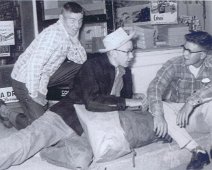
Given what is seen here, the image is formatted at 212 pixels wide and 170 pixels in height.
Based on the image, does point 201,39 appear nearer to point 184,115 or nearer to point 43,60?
point 184,115

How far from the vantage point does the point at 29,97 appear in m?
3.62

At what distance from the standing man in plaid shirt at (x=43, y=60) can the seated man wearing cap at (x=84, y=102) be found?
0.46 metres

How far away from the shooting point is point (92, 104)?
2.98 metres

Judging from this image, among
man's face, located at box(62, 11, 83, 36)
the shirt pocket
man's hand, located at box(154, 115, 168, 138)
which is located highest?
man's face, located at box(62, 11, 83, 36)

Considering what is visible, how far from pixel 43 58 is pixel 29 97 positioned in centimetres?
46

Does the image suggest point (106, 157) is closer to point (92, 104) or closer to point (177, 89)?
point (92, 104)

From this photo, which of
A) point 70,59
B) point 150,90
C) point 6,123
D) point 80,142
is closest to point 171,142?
point 150,90

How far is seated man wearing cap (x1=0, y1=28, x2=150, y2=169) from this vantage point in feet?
9.80

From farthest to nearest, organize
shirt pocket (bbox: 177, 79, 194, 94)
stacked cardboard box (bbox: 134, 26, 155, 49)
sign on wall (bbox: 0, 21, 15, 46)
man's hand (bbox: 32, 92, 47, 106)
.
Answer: stacked cardboard box (bbox: 134, 26, 155, 49) → sign on wall (bbox: 0, 21, 15, 46) → man's hand (bbox: 32, 92, 47, 106) → shirt pocket (bbox: 177, 79, 194, 94)

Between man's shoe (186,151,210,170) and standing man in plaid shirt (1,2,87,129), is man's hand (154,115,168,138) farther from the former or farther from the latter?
standing man in plaid shirt (1,2,87,129)

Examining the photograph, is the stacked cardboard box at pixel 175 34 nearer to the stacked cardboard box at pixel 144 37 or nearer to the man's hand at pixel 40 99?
the stacked cardboard box at pixel 144 37

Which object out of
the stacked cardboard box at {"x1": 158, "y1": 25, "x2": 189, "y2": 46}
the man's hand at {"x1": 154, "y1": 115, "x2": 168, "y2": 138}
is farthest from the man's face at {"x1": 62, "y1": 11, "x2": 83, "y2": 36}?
the stacked cardboard box at {"x1": 158, "y1": 25, "x2": 189, "y2": 46}

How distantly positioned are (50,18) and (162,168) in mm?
2562

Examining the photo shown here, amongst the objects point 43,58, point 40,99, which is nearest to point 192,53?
point 43,58
